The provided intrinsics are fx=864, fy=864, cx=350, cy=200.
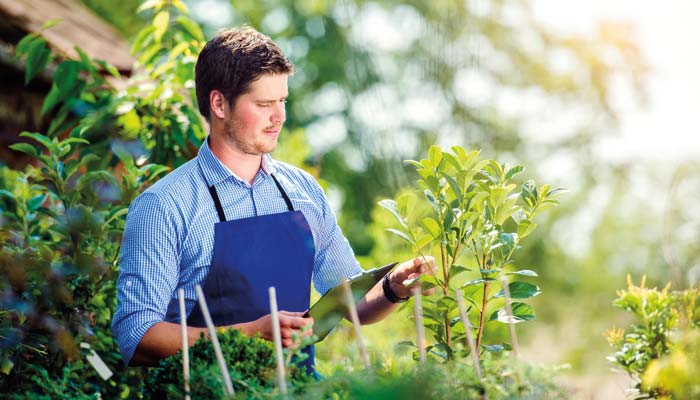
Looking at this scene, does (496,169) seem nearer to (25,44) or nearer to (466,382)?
(466,382)

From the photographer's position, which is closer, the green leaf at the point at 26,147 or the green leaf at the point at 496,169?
the green leaf at the point at 496,169

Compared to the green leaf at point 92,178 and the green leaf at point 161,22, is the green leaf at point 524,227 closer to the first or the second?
the green leaf at point 92,178

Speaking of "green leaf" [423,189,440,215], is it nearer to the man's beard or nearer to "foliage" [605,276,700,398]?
the man's beard

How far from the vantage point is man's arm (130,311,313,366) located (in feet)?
6.90

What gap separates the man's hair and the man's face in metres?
0.02

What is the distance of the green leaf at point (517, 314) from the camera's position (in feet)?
7.50

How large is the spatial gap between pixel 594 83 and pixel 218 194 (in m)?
13.3

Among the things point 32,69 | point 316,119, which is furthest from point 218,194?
point 316,119

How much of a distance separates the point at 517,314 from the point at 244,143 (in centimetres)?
90

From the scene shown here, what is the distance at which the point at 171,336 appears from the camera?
7.19ft

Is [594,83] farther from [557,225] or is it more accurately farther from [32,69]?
[32,69]

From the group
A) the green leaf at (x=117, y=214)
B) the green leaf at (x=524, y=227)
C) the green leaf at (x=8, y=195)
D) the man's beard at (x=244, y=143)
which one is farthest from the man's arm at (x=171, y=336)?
the green leaf at (x=8, y=195)

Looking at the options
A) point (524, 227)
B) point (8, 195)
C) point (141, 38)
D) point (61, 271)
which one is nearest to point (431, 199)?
point (524, 227)

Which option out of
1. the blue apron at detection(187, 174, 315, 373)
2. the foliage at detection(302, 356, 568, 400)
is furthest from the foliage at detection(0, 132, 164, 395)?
the foliage at detection(302, 356, 568, 400)
